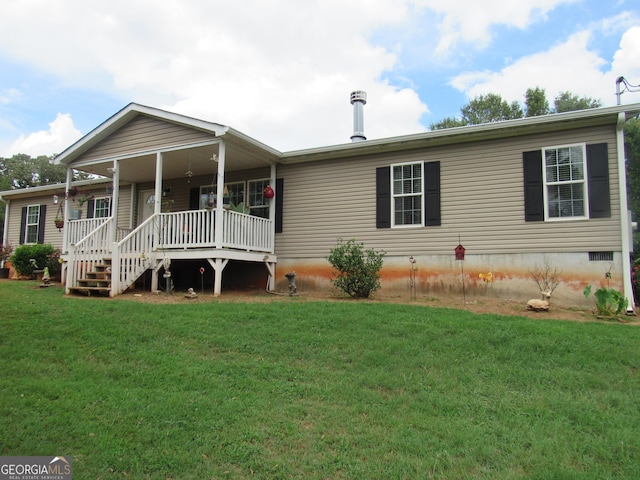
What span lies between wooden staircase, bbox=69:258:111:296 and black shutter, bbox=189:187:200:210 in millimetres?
3438

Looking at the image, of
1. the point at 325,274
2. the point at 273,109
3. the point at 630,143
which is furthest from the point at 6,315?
the point at 630,143

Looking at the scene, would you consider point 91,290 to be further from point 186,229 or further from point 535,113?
point 535,113

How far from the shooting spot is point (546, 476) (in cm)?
302

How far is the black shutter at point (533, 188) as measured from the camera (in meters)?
8.85

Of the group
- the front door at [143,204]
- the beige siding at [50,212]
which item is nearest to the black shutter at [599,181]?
the front door at [143,204]

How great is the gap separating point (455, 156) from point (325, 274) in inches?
162

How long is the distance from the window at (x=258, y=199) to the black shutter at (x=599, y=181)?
7503 millimetres

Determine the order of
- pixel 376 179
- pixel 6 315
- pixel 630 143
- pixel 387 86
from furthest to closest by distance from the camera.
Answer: pixel 630 143 → pixel 387 86 → pixel 376 179 → pixel 6 315

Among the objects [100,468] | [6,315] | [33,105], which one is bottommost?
[100,468]

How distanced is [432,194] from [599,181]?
3.18 m

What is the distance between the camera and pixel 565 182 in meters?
8.69

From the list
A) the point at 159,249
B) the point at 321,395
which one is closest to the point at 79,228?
the point at 159,249

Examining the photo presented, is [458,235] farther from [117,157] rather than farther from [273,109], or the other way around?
[273,109]

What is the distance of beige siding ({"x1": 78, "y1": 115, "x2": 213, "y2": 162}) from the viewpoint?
10.5 metres
